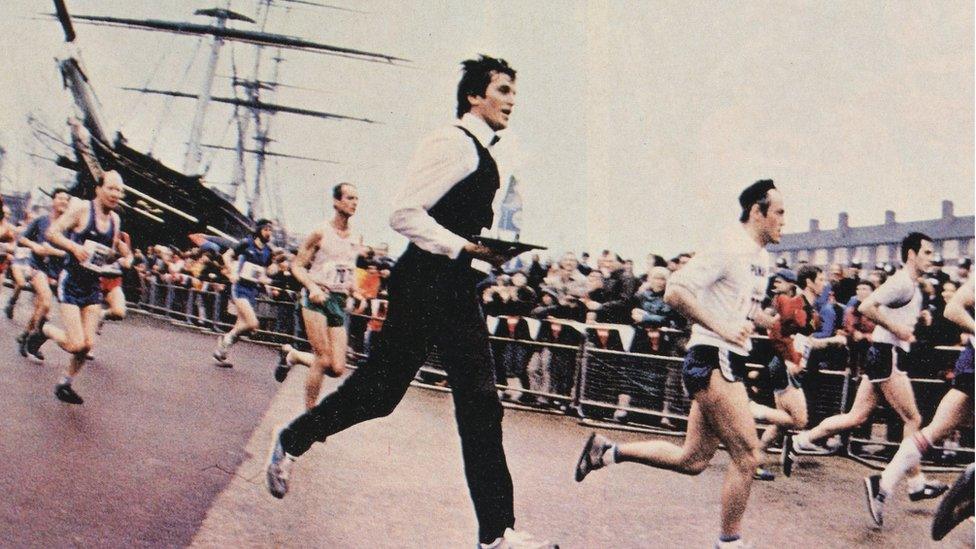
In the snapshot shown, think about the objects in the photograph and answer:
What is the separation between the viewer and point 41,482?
3.54 m

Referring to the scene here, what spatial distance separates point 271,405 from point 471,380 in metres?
3.95

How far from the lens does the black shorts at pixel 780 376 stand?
5445mm

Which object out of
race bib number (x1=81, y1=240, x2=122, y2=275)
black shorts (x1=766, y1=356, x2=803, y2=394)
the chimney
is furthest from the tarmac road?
the chimney

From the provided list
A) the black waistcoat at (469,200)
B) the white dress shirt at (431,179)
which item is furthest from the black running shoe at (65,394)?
the black waistcoat at (469,200)

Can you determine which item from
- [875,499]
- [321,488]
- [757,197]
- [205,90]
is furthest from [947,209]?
[205,90]

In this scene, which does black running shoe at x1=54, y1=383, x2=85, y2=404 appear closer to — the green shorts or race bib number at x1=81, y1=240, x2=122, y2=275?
race bib number at x1=81, y1=240, x2=122, y2=275

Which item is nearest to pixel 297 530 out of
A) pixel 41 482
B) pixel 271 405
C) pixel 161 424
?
pixel 41 482

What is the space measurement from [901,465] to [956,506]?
0.68 m

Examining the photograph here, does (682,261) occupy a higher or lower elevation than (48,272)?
higher

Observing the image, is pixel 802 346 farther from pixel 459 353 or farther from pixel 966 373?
pixel 459 353

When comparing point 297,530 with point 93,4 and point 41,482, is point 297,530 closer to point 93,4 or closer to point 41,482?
point 41,482

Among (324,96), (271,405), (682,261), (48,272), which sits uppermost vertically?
(324,96)

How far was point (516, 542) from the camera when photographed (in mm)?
2994

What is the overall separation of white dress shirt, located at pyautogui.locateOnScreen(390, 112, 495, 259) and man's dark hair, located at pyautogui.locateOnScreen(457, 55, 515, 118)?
0.27m
